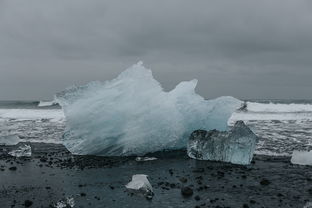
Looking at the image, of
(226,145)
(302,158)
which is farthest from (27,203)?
(302,158)

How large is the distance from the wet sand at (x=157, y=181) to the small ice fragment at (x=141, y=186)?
26 cm

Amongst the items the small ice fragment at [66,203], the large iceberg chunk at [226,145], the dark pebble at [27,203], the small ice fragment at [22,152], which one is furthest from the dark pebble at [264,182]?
the small ice fragment at [22,152]

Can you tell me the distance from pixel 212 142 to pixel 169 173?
3.61m

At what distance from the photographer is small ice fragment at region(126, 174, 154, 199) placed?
12969 millimetres

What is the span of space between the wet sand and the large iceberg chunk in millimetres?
594

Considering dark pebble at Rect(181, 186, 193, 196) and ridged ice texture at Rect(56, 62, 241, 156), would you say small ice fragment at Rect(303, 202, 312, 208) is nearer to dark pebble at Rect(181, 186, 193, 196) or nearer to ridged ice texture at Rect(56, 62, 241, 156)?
dark pebble at Rect(181, 186, 193, 196)

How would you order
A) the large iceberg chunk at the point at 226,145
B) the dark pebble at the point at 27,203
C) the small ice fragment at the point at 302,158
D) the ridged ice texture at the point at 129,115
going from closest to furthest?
the dark pebble at the point at 27,203 < the small ice fragment at the point at 302,158 < the large iceberg chunk at the point at 226,145 < the ridged ice texture at the point at 129,115

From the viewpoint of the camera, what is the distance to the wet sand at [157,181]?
12188mm

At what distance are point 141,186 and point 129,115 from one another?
24.9ft

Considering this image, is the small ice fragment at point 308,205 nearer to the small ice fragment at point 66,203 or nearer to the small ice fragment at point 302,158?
the small ice fragment at point 302,158

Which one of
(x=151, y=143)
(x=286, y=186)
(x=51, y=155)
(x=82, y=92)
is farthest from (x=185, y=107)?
(x=286, y=186)

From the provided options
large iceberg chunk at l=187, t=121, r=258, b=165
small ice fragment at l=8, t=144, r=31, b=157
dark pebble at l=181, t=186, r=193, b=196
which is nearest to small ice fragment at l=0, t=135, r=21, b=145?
small ice fragment at l=8, t=144, r=31, b=157

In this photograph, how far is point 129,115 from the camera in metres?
20.6

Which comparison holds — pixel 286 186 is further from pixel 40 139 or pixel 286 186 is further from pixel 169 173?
pixel 40 139
